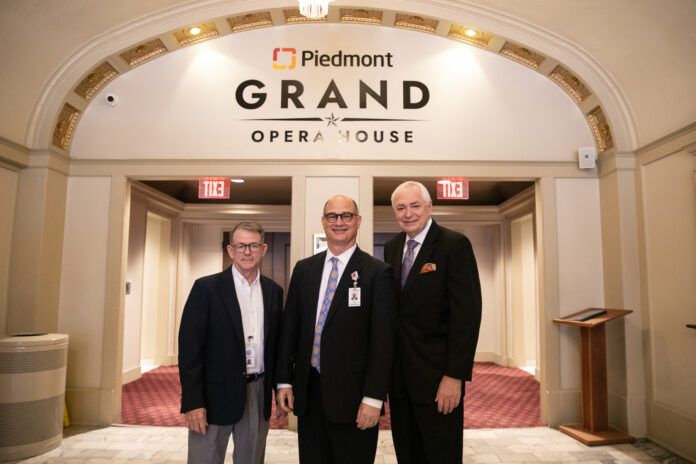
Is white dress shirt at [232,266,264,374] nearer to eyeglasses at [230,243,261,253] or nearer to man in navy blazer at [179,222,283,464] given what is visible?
man in navy blazer at [179,222,283,464]

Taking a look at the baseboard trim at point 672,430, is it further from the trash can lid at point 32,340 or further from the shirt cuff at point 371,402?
the trash can lid at point 32,340

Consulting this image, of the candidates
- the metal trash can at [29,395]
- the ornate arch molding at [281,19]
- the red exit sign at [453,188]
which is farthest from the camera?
the red exit sign at [453,188]

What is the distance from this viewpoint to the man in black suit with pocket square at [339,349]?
1.89 meters

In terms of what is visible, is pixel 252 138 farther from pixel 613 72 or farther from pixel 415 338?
pixel 613 72

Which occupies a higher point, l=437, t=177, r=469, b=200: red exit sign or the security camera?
the security camera

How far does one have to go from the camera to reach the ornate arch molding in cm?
418

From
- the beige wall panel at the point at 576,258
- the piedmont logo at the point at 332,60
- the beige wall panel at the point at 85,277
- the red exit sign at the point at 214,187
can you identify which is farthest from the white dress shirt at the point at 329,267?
the beige wall panel at the point at 85,277

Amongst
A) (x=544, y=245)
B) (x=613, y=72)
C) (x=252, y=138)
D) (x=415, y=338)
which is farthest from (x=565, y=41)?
(x=415, y=338)

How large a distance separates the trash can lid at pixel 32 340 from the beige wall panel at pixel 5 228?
54 cm

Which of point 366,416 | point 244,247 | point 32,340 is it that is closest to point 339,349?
point 366,416

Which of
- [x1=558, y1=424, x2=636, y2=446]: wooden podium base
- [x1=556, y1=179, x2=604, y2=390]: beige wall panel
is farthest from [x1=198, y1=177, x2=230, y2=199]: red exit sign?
[x1=558, y1=424, x2=636, y2=446]: wooden podium base

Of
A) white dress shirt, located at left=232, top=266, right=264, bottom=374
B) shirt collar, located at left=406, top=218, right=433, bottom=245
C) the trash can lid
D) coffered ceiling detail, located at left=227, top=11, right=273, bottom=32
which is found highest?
coffered ceiling detail, located at left=227, top=11, right=273, bottom=32

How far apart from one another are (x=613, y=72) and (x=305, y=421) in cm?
409

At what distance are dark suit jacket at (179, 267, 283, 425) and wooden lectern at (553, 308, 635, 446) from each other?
312cm
